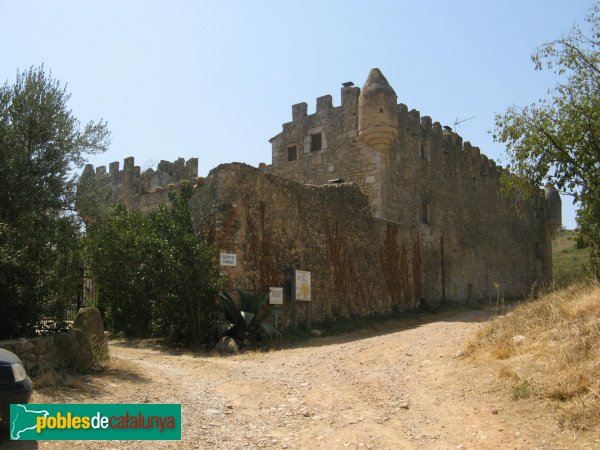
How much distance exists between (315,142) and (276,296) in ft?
38.9

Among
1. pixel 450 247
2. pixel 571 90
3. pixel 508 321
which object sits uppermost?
pixel 571 90

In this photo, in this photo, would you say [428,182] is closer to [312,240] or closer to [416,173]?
[416,173]

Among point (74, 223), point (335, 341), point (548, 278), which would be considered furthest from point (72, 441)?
point (548, 278)

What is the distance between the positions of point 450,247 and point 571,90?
11.5 m

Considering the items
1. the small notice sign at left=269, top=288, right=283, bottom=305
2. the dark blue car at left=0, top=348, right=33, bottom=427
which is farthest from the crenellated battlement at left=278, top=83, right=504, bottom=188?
the dark blue car at left=0, top=348, right=33, bottom=427

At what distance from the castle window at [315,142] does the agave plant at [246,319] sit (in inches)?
478

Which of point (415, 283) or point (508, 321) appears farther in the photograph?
point (415, 283)

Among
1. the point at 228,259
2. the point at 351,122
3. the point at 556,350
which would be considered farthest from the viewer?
the point at 351,122

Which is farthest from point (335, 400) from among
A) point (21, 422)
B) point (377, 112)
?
point (377, 112)

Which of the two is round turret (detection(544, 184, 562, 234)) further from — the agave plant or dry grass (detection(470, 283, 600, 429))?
the agave plant

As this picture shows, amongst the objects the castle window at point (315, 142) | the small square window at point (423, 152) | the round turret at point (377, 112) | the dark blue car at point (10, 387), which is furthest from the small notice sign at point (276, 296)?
the small square window at point (423, 152)

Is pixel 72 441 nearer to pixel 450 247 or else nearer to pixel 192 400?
pixel 192 400

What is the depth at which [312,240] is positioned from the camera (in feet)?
53.6

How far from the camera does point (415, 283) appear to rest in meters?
21.7
